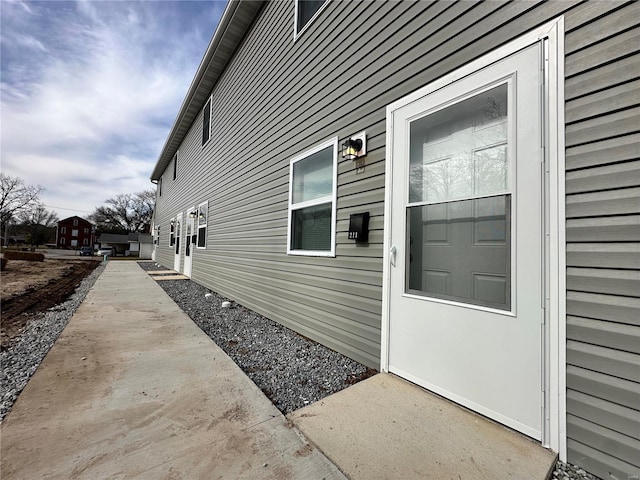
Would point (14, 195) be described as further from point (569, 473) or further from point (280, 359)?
point (569, 473)

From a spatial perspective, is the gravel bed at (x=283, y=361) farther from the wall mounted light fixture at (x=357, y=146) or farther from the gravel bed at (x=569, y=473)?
the wall mounted light fixture at (x=357, y=146)

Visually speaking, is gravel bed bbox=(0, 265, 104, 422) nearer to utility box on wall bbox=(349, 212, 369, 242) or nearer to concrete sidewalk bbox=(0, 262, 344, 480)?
concrete sidewalk bbox=(0, 262, 344, 480)

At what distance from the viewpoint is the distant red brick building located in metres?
50.5

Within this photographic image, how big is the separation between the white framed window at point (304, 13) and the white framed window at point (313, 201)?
1.72 meters

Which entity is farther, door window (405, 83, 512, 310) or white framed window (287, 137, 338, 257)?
white framed window (287, 137, 338, 257)

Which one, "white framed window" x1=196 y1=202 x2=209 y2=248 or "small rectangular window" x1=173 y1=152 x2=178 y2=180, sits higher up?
"small rectangular window" x1=173 y1=152 x2=178 y2=180

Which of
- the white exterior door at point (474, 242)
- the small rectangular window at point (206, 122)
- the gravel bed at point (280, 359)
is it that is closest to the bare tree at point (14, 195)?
the small rectangular window at point (206, 122)

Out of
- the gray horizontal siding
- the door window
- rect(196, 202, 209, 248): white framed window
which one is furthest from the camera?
rect(196, 202, 209, 248): white framed window

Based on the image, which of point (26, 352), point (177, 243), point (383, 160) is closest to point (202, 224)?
point (177, 243)

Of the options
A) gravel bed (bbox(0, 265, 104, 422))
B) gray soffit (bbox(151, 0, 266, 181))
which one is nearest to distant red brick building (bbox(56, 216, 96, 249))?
gray soffit (bbox(151, 0, 266, 181))

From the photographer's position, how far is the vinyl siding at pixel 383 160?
1.24 meters

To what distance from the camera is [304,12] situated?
376cm

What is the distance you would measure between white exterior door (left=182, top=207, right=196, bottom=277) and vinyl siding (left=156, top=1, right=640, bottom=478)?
355 cm

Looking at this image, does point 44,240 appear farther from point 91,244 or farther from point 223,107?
point 223,107
